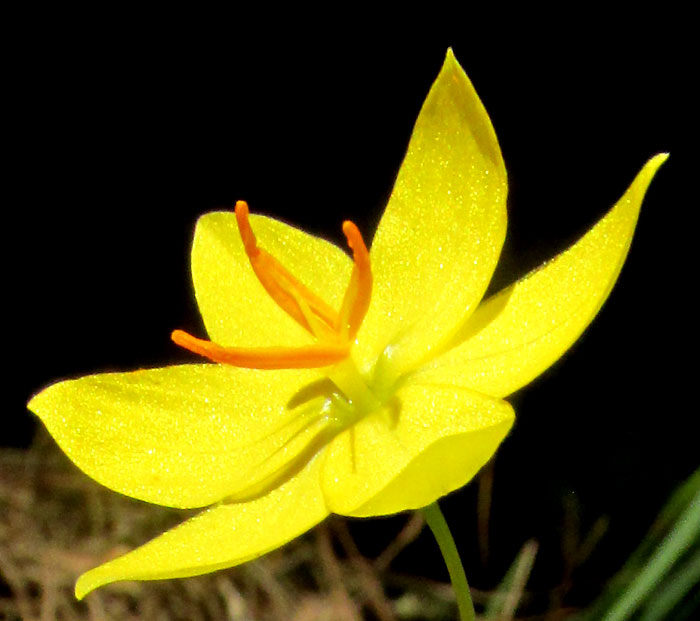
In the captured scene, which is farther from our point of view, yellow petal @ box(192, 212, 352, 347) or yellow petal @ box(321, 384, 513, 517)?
yellow petal @ box(192, 212, 352, 347)

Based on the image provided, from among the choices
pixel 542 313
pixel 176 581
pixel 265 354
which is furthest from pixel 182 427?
pixel 176 581

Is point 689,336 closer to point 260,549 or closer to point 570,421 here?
point 570,421

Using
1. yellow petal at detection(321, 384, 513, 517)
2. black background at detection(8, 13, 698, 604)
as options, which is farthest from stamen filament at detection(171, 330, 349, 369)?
black background at detection(8, 13, 698, 604)

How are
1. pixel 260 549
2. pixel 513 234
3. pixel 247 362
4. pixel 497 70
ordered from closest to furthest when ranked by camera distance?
pixel 260 549 < pixel 247 362 < pixel 497 70 < pixel 513 234

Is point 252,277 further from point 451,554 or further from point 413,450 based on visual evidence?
point 451,554

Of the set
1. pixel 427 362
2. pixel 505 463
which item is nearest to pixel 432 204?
pixel 427 362

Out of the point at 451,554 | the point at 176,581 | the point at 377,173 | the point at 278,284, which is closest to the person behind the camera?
the point at 451,554

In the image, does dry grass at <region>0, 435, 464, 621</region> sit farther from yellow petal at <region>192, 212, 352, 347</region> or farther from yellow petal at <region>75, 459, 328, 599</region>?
yellow petal at <region>75, 459, 328, 599</region>
